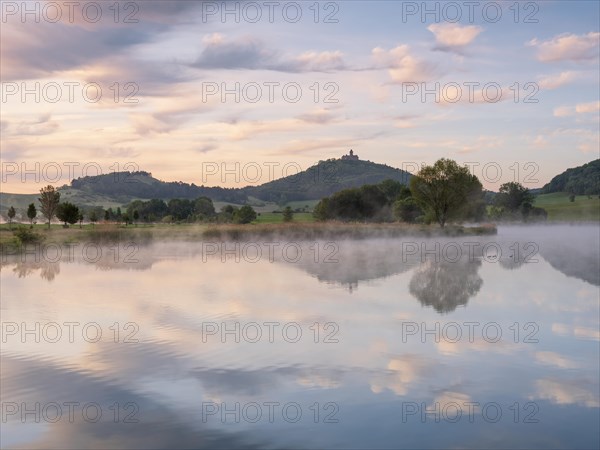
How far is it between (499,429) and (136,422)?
7.63 m

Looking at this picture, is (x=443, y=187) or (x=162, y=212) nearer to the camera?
(x=443, y=187)

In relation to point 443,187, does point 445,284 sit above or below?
below

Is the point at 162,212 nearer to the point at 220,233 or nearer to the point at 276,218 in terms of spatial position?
the point at 276,218

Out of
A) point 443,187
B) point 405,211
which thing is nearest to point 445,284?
point 443,187

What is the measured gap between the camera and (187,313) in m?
27.5

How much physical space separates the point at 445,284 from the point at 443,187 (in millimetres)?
69768

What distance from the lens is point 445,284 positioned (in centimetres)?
3834

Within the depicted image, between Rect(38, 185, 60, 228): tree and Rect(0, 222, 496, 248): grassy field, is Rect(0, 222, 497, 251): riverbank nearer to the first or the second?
Rect(0, 222, 496, 248): grassy field

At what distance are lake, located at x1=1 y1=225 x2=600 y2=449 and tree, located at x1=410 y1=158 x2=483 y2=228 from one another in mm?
66771

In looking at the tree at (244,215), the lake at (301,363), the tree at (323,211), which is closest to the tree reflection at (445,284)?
the lake at (301,363)

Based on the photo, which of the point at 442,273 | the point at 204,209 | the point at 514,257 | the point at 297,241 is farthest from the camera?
the point at 204,209

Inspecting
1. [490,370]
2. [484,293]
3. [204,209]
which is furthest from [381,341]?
[204,209]

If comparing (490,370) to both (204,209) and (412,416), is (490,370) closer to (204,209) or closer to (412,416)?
(412,416)

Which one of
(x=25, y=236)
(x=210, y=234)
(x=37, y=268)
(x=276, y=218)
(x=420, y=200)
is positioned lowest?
(x=37, y=268)
